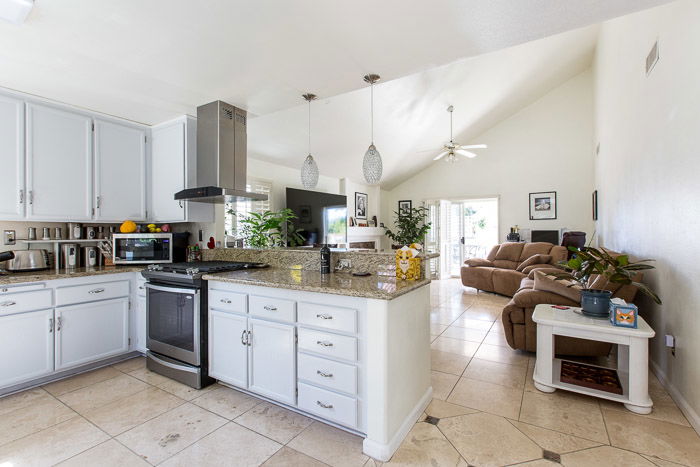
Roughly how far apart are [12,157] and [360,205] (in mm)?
5736

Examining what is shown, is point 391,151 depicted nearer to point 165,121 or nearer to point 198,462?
point 165,121

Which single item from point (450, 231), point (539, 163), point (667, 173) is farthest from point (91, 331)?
point (539, 163)

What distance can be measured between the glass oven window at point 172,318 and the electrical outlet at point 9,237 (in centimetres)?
130

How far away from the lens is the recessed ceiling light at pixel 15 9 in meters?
1.65

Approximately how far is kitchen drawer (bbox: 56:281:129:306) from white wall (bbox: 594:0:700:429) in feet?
14.1

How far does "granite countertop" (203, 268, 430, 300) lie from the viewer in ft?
5.95

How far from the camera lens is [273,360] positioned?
216cm

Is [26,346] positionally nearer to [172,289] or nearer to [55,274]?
[55,274]

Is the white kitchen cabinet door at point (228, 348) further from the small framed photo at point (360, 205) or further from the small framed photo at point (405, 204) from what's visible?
the small framed photo at point (405, 204)

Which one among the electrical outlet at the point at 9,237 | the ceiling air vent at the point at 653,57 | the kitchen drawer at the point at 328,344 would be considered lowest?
the kitchen drawer at the point at 328,344

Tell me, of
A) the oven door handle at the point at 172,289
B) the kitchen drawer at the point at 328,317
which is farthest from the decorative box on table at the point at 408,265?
the oven door handle at the point at 172,289

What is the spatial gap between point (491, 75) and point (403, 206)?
4.20 m

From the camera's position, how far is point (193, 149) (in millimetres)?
3348

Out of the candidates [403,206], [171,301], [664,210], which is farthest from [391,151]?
[171,301]
